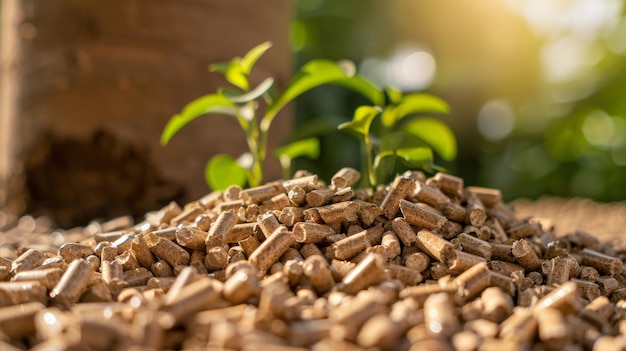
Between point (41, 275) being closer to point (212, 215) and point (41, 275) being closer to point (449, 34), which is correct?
point (212, 215)

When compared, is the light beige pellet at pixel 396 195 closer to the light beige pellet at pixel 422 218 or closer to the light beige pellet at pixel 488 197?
the light beige pellet at pixel 422 218

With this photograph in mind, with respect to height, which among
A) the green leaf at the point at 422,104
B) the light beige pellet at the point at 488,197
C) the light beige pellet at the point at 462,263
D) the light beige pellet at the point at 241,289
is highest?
the green leaf at the point at 422,104

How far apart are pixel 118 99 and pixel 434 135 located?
1.05m

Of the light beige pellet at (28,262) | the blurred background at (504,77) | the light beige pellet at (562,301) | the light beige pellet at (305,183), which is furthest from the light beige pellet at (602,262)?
the blurred background at (504,77)

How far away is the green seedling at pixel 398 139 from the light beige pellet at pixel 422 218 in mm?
272

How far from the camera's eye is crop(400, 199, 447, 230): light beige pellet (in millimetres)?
1100

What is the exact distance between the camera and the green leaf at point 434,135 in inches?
63.6

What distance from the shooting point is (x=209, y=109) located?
5.06 ft

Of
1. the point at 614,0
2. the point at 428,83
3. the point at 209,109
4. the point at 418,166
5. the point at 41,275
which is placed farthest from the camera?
the point at 428,83

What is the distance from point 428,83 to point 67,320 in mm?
3428

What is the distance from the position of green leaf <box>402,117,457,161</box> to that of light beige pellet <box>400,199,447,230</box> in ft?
1.74

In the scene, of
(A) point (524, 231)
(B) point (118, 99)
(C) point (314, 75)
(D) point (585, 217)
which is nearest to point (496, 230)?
(A) point (524, 231)

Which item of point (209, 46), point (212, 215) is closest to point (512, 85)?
point (209, 46)

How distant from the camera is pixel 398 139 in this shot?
56.8 inches
